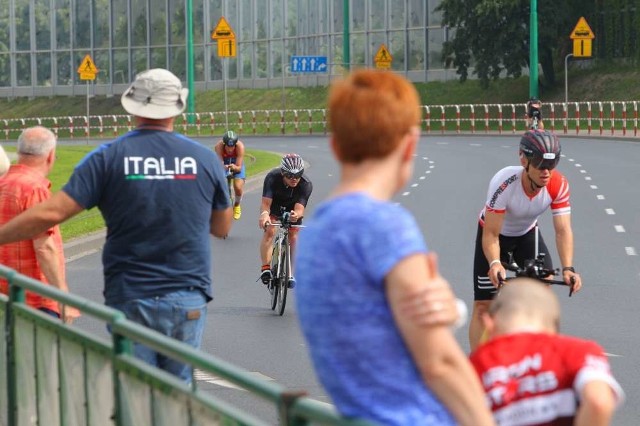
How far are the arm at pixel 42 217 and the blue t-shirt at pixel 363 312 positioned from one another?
3.02m

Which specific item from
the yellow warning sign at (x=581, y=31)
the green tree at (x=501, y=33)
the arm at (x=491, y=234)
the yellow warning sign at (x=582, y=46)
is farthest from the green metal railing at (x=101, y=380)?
the green tree at (x=501, y=33)

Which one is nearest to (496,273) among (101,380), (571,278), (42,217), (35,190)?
(571,278)

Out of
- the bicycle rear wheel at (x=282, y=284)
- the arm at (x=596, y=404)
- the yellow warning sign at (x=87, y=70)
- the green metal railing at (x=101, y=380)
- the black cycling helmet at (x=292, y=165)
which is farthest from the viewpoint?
the yellow warning sign at (x=87, y=70)

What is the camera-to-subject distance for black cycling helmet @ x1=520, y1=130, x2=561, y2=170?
802cm

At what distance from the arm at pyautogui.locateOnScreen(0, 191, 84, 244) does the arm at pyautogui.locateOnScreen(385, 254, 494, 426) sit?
10.4ft

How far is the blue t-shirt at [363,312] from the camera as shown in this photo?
345cm

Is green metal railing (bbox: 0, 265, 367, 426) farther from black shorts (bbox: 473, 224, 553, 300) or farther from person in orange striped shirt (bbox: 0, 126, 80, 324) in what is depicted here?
black shorts (bbox: 473, 224, 553, 300)

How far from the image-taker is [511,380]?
436cm

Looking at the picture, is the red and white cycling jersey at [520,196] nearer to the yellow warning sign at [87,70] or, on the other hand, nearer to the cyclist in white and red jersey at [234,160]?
the cyclist in white and red jersey at [234,160]

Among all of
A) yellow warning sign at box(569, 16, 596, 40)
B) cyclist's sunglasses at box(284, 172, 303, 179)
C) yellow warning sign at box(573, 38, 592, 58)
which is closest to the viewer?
cyclist's sunglasses at box(284, 172, 303, 179)

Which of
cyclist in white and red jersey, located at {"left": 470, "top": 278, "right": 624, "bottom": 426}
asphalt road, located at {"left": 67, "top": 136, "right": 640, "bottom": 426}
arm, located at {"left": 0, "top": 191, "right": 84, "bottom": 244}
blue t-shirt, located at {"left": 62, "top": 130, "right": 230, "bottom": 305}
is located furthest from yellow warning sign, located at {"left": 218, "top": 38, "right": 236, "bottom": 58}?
cyclist in white and red jersey, located at {"left": 470, "top": 278, "right": 624, "bottom": 426}

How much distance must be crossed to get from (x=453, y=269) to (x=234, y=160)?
294 inches

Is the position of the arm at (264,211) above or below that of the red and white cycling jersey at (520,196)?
below

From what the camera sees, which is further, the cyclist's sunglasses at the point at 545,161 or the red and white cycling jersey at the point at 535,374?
the cyclist's sunglasses at the point at 545,161
